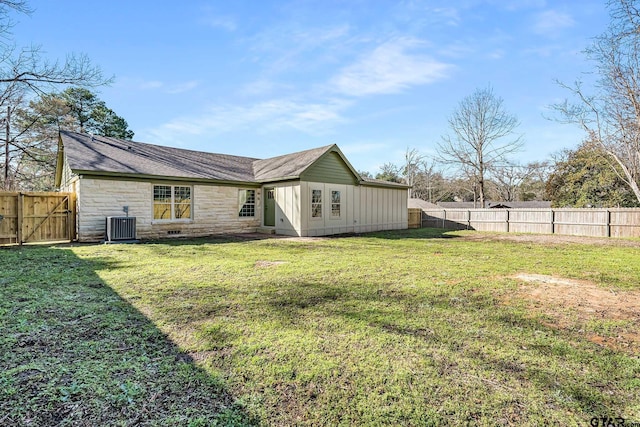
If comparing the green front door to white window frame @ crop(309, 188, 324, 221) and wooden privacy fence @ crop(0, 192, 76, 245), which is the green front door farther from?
wooden privacy fence @ crop(0, 192, 76, 245)

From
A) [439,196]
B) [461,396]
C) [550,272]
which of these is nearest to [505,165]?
[439,196]

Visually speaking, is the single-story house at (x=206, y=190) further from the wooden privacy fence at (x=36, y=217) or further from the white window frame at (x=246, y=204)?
the wooden privacy fence at (x=36, y=217)

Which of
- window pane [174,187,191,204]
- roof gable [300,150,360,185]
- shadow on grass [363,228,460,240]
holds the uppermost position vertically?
roof gable [300,150,360,185]

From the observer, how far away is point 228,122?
68.7 feet

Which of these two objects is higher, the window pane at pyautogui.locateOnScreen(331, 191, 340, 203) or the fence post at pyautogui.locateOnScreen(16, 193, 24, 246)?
the window pane at pyautogui.locateOnScreen(331, 191, 340, 203)

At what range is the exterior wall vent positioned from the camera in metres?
10.4

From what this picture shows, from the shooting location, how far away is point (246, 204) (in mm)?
14531

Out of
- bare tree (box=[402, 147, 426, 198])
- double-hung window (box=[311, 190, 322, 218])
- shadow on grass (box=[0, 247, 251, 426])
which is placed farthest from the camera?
bare tree (box=[402, 147, 426, 198])

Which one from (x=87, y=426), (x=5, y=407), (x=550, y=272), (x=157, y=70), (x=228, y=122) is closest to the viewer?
(x=87, y=426)

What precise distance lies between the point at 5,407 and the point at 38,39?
52.2ft

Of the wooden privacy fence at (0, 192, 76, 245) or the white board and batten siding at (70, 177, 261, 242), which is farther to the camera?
the white board and batten siding at (70, 177, 261, 242)

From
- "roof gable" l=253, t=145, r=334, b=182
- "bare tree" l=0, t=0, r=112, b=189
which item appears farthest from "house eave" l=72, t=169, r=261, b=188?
"bare tree" l=0, t=0, r=112, b=189

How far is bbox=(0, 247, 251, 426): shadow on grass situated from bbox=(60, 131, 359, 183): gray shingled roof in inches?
318

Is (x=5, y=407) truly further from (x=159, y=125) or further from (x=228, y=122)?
(x=159, y=125)
